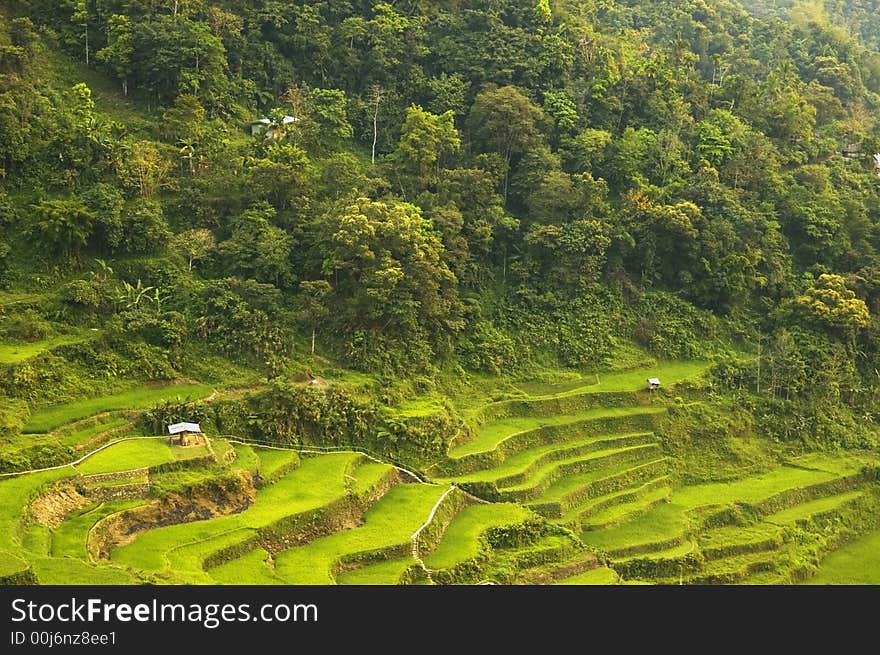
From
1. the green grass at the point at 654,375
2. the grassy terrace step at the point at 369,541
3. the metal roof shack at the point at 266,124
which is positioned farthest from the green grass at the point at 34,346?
the green grass at the point at 654,375

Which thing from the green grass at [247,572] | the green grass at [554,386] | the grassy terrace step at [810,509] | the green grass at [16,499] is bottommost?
the grassy terrace step at [810,509]

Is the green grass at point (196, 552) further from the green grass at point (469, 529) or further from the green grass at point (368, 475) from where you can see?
the green grass at point (469, 529)

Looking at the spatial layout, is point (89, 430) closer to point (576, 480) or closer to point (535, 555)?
point (535, 555)

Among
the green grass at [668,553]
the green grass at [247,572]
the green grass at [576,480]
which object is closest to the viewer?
the green grass at [247,572]

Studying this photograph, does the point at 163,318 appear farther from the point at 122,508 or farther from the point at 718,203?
the point at 718,203

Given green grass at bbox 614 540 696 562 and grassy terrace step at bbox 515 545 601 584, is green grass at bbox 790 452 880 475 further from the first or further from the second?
grassy terrace step at bbox 515 545 601 584

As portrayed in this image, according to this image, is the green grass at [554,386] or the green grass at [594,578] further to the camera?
the green grass at [554,386]
